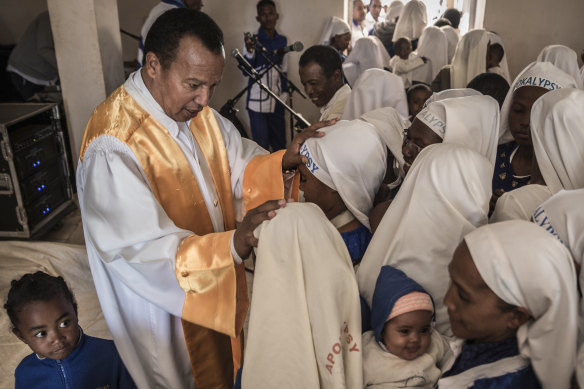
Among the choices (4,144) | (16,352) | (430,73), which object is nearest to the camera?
(16,352)

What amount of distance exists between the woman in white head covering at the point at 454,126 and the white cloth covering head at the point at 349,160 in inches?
13.9

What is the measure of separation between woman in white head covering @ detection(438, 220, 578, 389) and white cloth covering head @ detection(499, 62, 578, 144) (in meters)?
1.80

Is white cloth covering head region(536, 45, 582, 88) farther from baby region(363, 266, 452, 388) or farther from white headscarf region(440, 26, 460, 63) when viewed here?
baby region(363, 266, 452, 388)

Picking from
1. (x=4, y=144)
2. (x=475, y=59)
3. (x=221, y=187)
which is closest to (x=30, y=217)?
(x=4, y=144)

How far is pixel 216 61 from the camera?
1.84 metres

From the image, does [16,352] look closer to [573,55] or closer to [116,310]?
[116,310]

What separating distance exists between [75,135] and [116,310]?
2978 millimetres

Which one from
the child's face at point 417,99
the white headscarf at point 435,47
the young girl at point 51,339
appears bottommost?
the young girl at point 51,339

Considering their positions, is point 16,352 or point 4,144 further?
point 4,144

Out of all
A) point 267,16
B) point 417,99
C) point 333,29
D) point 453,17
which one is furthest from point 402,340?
point 453,17

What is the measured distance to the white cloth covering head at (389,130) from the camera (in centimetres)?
243

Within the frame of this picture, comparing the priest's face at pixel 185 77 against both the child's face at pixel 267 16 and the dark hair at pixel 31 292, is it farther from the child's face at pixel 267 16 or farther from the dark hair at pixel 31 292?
the child's face at pixel 267 16

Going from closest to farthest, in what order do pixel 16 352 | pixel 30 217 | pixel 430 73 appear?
pixel 16 352 → pixel 30 217 → pixel 430 73

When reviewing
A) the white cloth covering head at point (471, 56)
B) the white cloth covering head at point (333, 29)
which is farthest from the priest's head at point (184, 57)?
the white cloth covering head at point (333, 29)
